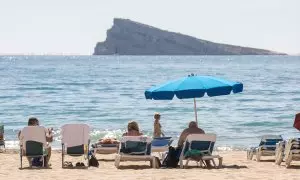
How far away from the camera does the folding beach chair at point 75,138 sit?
12.1 meters

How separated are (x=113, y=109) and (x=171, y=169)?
21.5 metres

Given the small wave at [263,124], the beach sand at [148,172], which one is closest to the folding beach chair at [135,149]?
the beach sand at [148,172]

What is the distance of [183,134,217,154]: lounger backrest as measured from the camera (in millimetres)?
11828

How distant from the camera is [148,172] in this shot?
11391mm

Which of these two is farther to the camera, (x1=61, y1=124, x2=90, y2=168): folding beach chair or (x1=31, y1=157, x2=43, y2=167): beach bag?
(x1=31, y1=157, x2=43, y2=167): beach bag

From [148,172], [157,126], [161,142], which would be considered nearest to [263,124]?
[157,126]

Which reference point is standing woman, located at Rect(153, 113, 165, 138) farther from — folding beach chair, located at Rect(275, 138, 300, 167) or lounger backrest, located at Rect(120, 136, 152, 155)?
folding beach chair, located at Rect(275, 138, 300, 167)

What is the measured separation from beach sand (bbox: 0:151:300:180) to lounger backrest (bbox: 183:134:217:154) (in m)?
0.33

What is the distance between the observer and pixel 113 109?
33156mm

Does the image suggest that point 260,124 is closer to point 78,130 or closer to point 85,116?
point 85,116

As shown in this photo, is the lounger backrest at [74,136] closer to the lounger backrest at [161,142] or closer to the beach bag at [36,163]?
the beach bag at [36,163]

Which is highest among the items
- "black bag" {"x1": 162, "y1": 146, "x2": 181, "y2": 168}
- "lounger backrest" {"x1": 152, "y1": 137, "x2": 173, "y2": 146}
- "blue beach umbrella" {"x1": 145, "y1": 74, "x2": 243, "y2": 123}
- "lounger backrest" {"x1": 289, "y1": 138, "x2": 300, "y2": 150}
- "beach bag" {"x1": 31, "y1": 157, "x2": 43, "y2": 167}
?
"blue beach umbrella" {"x1": 145, "y1": 74, "x2": 243, "y2": 123}

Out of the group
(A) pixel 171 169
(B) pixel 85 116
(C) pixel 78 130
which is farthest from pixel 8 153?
(B) pixel 85 116

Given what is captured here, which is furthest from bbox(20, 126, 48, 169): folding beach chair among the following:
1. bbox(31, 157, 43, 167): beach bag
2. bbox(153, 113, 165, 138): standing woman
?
bbox(153, 113, 165, 138): standing woman
